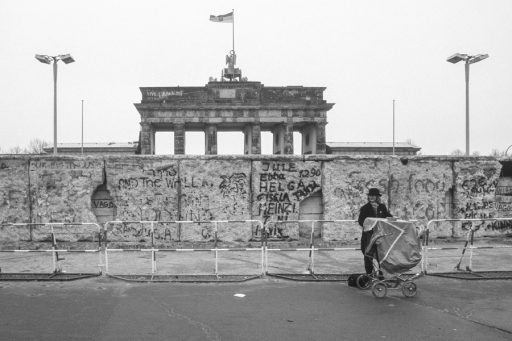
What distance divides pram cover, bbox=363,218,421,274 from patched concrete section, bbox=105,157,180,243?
613 centimetres

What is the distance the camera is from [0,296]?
6812mm

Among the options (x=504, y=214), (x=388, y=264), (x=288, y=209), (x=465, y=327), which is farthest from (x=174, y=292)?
(x=504, y=214)

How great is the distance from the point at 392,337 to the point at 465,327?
108 centimetres

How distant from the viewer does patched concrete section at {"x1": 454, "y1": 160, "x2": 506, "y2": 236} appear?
40.2 ft

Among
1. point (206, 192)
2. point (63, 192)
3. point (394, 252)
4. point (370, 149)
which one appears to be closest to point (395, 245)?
point (394, 252)

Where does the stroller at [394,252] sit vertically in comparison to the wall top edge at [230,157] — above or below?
below

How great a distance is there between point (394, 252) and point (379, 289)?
63cm

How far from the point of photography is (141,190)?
11594 millimetres

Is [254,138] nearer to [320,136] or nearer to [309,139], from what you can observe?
[320,136]

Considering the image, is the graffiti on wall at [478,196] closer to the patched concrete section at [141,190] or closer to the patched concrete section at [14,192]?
the patched concrete section at [141,190]

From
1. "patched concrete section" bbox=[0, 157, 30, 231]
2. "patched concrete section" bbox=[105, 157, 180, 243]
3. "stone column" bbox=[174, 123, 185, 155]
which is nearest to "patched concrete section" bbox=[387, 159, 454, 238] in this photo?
"patched concrete section" bbox=[105, 157, 180, 243]

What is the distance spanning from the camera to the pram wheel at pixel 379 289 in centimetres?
683

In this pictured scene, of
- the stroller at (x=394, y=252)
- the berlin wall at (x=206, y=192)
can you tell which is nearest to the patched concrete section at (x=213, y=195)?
the berlin wall at (x=206, y=192)

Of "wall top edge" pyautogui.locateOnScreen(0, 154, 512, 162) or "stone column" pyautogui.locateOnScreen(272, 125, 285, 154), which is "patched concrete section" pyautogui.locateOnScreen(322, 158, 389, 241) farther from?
A: "stone column" pyautogui.locateOnScreen(272, 125, 285, 154)
